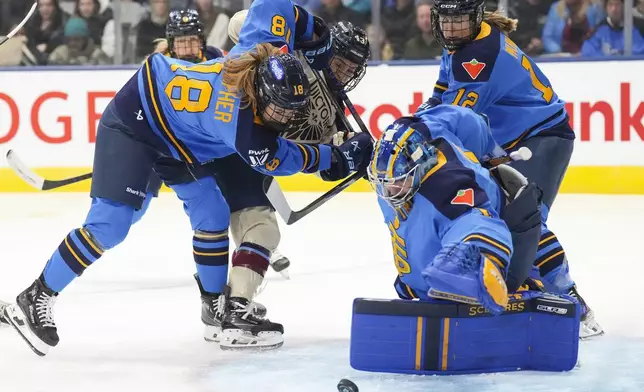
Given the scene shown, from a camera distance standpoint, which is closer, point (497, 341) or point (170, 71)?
point (497, 341)

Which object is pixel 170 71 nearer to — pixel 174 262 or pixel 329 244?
pixel 174 262

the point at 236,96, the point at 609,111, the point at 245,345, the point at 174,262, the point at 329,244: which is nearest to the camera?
the point at 236,96

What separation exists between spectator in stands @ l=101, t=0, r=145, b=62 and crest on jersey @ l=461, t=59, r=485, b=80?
4153 millimetres

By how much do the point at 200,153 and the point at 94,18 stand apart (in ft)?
13.6

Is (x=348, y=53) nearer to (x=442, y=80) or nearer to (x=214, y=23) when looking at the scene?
(x=442, y=80)

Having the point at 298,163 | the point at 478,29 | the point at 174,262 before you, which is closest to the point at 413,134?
the point at 298,163

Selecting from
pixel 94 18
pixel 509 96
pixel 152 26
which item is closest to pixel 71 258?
pixel 509 96

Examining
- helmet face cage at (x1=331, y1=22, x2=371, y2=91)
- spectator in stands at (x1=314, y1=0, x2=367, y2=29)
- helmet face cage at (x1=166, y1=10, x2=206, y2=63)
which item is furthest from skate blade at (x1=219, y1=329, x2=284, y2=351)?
spectator in stands at (x1=314, y1=0, x2=367, y2=29)

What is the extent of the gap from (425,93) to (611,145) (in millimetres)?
1058

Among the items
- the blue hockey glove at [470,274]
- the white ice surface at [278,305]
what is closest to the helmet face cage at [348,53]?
the white ice surface at [278,305]

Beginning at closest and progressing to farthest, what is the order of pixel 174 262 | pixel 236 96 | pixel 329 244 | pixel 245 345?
pixel 236 96 → pixel 245 345 → pixel 174 262 → pixel 329 244

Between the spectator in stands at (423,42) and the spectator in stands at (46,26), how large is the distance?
7.17 ft

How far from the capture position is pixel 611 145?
6367 mm

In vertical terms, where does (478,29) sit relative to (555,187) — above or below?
above
